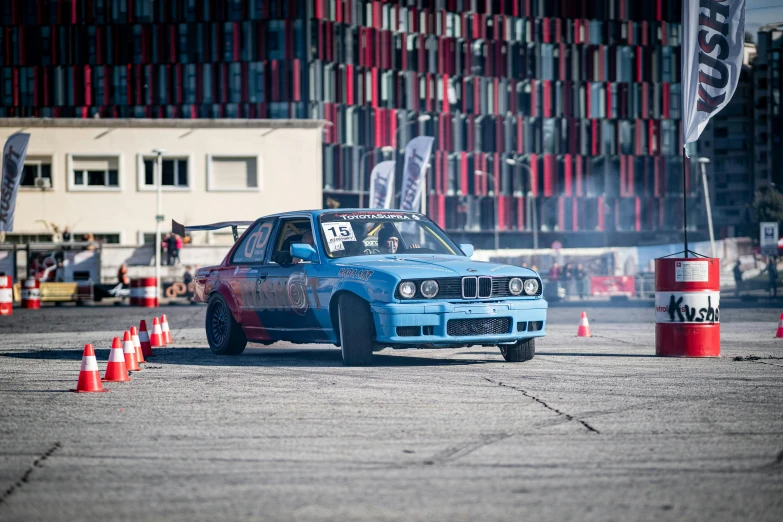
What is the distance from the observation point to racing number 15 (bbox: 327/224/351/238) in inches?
540

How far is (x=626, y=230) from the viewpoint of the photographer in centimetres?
8869

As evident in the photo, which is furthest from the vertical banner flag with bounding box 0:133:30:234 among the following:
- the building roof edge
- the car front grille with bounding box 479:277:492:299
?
the car front grille with bounding box 479:277:492:299

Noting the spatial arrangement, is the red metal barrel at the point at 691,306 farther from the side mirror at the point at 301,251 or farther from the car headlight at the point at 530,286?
the side mirror at the point at 301,251

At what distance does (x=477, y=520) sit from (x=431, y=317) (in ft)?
23.3

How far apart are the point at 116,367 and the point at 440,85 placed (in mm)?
73166

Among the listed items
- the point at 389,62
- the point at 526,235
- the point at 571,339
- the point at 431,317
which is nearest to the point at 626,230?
the point at 526,235

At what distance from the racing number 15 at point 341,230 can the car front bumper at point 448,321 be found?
1621 mm

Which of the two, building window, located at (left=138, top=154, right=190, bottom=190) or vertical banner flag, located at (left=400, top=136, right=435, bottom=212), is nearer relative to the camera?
vertical banner flag, located at (left=400, top=136, right=435, bottom=212)

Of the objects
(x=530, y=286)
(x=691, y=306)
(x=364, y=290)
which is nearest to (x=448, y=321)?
(x=364, y=290)

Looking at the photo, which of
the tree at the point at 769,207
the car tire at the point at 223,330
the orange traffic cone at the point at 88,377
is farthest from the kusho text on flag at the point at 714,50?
the tree at the point at 769,207

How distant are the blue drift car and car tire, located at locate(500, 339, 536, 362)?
0.03ft

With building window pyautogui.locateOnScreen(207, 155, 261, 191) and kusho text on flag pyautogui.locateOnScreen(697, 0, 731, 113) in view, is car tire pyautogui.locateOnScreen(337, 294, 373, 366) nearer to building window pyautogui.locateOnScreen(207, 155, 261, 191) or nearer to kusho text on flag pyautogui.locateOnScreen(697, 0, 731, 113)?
kusho text on flag pyautogui.locateOnScreen(697, 0, 731, 113)

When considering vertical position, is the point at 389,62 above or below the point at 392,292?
above

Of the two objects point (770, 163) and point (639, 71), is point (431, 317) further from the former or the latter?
point (770, 163)
